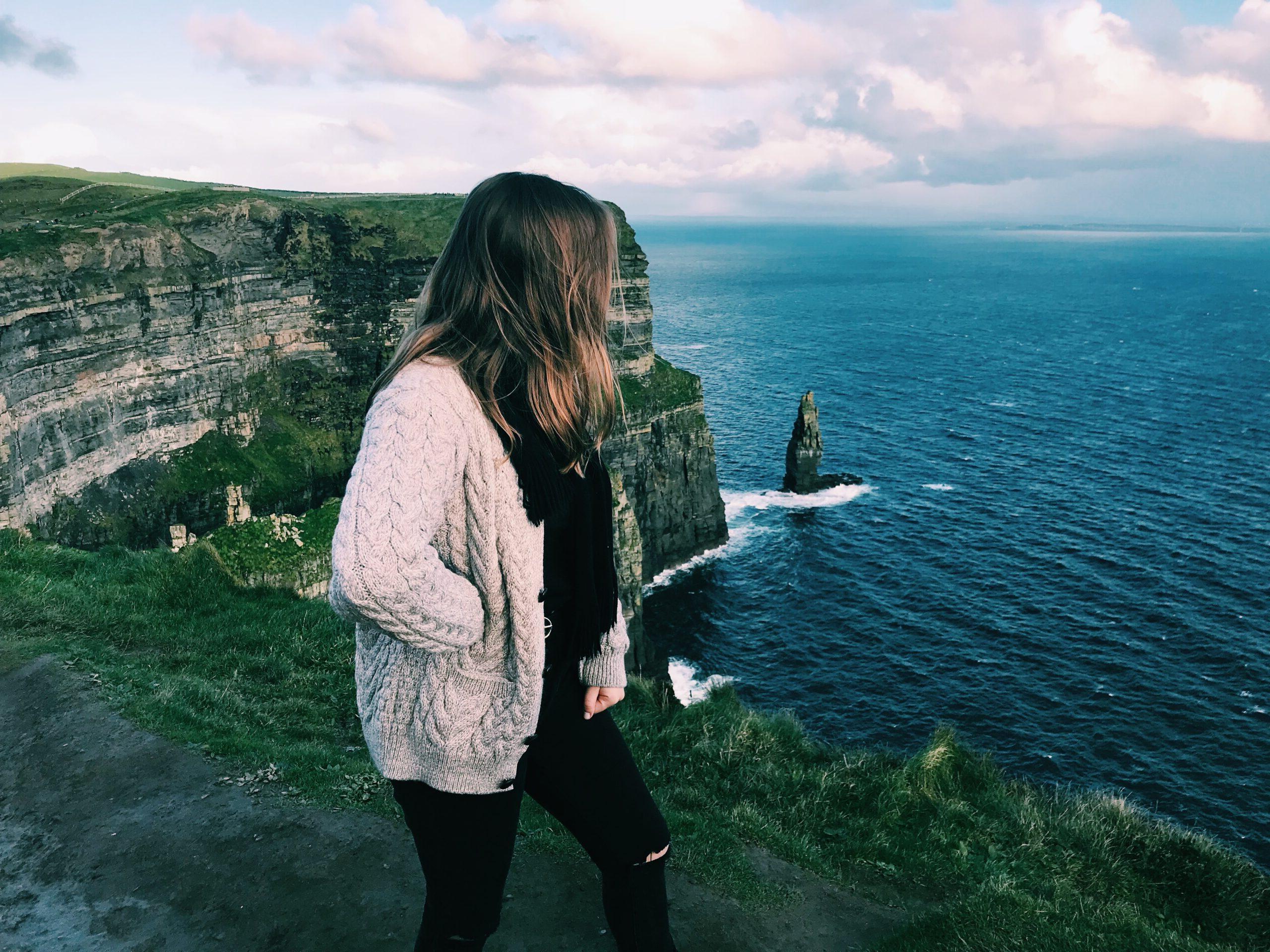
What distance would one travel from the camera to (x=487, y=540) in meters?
3.04

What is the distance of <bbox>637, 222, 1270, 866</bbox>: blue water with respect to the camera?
32688 mm

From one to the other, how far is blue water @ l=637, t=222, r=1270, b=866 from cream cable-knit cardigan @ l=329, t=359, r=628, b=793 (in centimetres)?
3135

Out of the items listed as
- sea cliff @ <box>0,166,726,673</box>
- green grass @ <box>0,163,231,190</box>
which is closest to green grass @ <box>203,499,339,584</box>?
sea cliff @ <box>0,166,726,673</box>

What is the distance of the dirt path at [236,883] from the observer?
5453mm

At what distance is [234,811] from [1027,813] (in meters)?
8.37

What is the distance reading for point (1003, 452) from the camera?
2613 inches

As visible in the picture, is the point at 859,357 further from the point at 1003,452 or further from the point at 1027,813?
the point at 1027,813

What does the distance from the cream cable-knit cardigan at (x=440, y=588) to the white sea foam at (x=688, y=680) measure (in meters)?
32.2

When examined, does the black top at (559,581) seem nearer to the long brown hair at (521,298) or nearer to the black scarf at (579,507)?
the black scarf at (579,507)

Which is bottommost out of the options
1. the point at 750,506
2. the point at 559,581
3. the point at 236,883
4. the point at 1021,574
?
the point at 750,506

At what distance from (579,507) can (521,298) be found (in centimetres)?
87

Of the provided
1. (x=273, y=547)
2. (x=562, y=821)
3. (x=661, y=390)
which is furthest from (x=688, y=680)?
(x=562, y=821)

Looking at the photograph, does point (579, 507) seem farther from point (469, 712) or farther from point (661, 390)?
point (661, 390)

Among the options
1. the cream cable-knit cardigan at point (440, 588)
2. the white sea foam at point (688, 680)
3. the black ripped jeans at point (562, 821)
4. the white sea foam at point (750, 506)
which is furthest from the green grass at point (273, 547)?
the white sea foam at point (750, 506)
